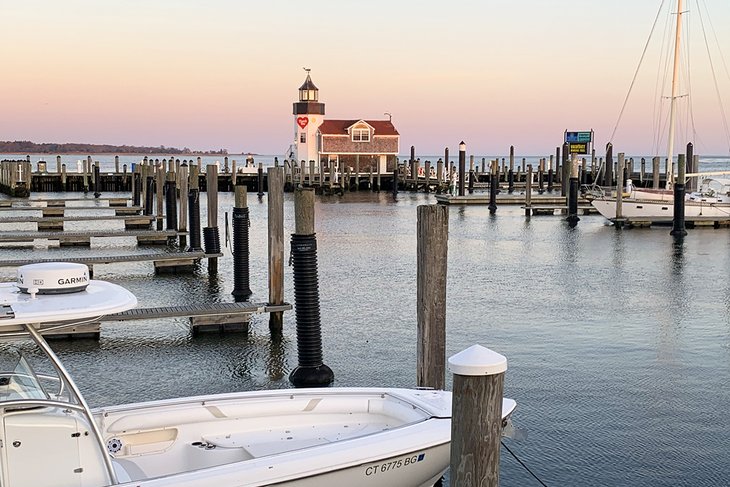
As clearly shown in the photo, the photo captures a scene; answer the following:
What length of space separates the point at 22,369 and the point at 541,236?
26641mm

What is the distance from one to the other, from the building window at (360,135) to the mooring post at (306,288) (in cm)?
5379

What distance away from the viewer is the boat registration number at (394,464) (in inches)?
255

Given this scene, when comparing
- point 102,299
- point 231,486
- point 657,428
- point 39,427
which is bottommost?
point 657,428

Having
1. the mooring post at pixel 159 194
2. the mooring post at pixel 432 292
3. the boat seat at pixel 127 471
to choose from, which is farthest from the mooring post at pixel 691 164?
the boat seat at pixel 127 471

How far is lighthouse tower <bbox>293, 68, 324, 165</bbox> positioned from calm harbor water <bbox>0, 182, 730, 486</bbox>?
127ft

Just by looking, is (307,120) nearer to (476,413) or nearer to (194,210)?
(194,210)

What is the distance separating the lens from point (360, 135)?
64.5 metres

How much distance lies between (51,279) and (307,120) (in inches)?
2334

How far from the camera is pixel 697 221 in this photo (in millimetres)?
33844

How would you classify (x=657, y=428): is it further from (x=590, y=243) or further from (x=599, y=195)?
(x=599, y=195)

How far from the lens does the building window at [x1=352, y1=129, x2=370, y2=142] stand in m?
64.3

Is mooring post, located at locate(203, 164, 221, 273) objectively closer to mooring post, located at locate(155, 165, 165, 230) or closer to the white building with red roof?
mooring post, located at locate(155, 165, 165, 230)

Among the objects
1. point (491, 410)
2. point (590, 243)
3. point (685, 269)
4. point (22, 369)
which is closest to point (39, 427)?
point (22, 369)

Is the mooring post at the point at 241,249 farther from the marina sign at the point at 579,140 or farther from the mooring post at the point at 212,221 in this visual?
the marina sign at the point at 579,140
